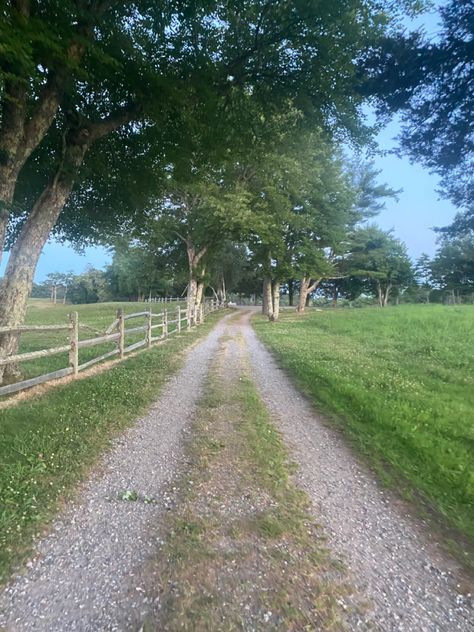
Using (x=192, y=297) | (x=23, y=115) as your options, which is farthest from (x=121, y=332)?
(x=192, y=297)

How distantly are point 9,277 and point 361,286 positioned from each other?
193ft

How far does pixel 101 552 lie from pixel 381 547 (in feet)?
7.33

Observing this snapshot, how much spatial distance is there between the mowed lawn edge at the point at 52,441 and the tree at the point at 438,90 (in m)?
7.21

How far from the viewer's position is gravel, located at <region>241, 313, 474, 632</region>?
91.3 inches

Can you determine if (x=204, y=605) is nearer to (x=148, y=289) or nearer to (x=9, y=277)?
(x=9, y=277)

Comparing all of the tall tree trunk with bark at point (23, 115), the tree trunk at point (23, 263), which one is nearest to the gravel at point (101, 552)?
the tree trunk at point (23, 263)

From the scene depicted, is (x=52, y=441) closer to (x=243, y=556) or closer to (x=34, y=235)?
(x=243, y=556)

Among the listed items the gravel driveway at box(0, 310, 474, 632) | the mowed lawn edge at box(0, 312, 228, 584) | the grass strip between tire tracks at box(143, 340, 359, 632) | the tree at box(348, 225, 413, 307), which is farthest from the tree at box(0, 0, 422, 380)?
the tree at box(348, 225, 413, 307)

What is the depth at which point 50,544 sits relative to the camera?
2.88 m

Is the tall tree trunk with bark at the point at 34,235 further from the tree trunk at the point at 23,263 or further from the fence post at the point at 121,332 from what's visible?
the fence post at the point at 121,332

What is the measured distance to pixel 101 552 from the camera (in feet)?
9.21

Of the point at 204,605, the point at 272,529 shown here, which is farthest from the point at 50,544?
the point at 272,529

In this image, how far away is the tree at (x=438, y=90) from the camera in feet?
18.3

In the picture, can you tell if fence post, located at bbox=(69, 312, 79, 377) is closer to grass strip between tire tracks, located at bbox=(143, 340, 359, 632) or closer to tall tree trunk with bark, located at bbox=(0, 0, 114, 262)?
tall tree trunk with bark, located at bbox=(0, 0, 114, 262)
